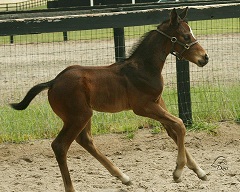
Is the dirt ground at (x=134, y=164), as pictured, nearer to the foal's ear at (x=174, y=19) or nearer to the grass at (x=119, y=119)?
the grass at (x=119, y=119)

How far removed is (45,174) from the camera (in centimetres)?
702

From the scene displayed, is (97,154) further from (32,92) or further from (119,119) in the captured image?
(119,119)

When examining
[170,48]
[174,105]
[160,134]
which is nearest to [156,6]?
[174,105]

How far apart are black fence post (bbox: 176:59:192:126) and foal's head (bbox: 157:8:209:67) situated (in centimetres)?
238

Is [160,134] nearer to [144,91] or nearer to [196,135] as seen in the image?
[196,135]

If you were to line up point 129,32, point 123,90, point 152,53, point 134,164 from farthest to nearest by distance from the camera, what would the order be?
point 129,32, point 134,164, point 152,53, point 123,90

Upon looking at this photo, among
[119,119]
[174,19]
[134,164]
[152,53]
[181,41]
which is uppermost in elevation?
[174,19]

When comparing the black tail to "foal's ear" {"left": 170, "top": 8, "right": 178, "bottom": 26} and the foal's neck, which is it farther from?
"foal's ear" {"left": 170, "top": 8, "right": 178, "bottom": 26}

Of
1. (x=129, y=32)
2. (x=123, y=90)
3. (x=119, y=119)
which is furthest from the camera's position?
(x=129, y=32)

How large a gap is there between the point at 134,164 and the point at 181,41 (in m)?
1.80

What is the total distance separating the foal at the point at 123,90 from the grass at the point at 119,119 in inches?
78.2

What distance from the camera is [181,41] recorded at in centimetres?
617

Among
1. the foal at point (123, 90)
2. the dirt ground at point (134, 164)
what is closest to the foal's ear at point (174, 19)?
the foal at point (123, 90)

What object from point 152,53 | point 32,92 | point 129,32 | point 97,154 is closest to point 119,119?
point 97,154
